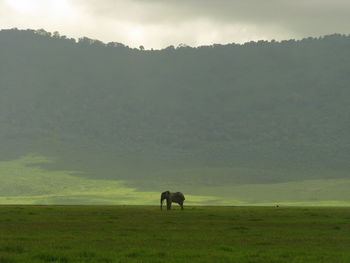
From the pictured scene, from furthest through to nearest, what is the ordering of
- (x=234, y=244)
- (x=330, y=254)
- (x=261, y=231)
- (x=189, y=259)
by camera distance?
(x=261, y=231) → (x=234, y=244) → (x=330, y=254) → (x=189, y=259)

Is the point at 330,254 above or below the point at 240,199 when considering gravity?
below

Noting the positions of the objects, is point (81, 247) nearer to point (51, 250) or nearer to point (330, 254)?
point (51, 250)

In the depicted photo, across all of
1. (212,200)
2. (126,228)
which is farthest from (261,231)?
(212,200)

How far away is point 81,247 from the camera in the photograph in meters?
25.4

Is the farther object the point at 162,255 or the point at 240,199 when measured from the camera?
the point at 240,199

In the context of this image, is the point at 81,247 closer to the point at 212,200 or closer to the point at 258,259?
the point at 258,259

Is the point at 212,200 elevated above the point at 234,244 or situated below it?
above

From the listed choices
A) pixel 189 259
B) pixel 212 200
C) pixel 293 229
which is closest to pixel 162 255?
pixel 189 259

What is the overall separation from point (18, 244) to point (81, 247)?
7.44 feet

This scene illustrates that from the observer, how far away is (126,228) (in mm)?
35312

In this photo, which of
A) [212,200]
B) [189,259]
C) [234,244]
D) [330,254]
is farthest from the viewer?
[212,200]

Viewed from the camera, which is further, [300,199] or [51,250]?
[300,199]

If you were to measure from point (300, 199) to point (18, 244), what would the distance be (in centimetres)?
16664

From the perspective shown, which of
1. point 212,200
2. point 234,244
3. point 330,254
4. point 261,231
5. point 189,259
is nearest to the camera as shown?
point 189,259
